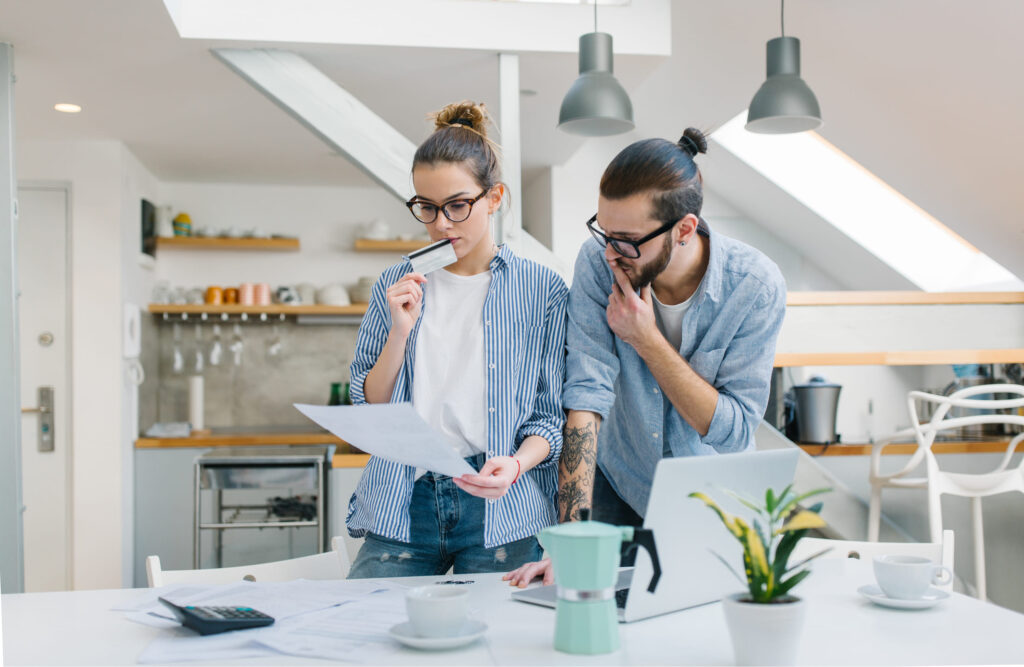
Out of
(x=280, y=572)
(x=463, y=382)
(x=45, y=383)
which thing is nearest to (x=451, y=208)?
(x=463, y=382)

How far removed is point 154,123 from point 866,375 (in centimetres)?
464

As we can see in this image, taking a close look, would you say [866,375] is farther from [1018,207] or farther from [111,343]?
[111,343]

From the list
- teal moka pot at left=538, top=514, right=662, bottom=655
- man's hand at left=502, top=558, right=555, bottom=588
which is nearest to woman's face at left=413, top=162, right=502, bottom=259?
man's hand at left=502, top=558, right=555, bottom=588

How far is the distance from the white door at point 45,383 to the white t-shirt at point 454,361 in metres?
3.58

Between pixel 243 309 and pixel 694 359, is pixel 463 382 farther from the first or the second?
pixel 243 309

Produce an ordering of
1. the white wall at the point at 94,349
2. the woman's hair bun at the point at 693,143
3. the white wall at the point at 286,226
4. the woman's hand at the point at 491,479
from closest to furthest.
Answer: the woman's hand at the point at 491,479 → the woman's hair bun at the point at 693,143 → the white wall at the point at 94,349 → the white wall at the point at 286,226

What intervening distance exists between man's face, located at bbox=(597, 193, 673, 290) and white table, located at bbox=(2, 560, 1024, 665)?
581 millimetres

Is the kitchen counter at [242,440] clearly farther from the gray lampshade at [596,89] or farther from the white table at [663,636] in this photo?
the white table at [663,636]

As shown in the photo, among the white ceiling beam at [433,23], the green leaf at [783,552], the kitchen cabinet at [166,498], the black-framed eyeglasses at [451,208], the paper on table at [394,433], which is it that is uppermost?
the white ceiling beam at [433,23]

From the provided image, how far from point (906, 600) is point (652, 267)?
2.14 ft

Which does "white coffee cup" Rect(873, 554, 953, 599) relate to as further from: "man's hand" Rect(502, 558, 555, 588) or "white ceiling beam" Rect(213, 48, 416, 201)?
"white ceiling beam" Rect(213, 48, 416, 201)

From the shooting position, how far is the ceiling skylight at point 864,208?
556 centimetres

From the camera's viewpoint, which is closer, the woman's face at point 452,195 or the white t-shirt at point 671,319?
the woman's face at point 452,195

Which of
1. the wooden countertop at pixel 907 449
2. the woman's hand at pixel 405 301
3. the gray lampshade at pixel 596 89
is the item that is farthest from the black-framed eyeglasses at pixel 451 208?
the wooden countertop at pixel 907 449
